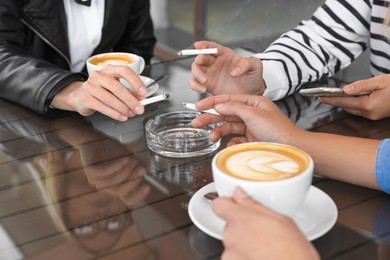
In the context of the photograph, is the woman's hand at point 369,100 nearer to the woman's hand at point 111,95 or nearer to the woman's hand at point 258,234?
the woman's hand at point 111,95

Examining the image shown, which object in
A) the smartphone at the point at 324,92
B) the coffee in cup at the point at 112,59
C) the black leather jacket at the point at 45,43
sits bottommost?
the black leather jacket at the point at 45,43

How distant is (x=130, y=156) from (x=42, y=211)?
221 millimetres

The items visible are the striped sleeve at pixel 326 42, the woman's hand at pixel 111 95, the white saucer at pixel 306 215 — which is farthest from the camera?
the striped sleeve at pixel 326 42

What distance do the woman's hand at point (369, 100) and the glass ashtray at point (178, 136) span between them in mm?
293

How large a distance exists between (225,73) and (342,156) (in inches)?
16.1

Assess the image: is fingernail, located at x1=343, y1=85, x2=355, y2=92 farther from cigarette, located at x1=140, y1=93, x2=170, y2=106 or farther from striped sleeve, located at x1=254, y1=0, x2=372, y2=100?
cigarette, located at x1=140, y1=93, x2=170, y2=106

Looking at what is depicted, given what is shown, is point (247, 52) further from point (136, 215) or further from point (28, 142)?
point (136, 215)

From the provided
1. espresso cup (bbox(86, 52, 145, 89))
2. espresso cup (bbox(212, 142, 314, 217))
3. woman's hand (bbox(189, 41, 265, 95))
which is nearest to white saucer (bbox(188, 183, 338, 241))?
espresso cup (bbox(212, 142, 314, 217))

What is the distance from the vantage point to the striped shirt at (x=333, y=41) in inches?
54.4

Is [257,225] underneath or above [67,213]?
above

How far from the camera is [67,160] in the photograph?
3.32 feet

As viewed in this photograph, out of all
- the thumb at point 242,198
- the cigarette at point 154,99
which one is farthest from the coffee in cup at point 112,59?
the thumb at point 242,198

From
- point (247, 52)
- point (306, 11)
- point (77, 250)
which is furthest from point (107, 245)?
point (306, 11)

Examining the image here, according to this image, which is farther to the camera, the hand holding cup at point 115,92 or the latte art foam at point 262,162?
the hand holding cup at point 115,92
